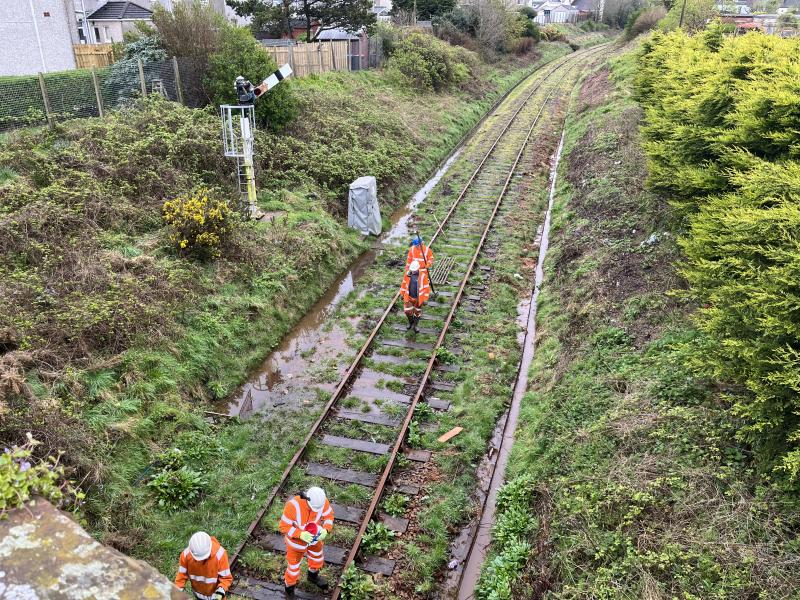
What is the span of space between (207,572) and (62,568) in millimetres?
2874

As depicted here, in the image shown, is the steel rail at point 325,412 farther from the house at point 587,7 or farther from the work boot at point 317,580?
the house at point 587,7

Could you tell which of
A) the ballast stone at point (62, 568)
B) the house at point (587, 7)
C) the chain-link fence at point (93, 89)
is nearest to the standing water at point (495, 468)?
the ballast stone at point (62, 568)

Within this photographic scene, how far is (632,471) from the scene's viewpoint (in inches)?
269

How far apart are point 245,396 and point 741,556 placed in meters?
8.15

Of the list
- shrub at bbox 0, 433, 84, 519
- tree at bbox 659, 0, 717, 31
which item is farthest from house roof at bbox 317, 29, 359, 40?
shrub at bbox 0, 433, 84, 519

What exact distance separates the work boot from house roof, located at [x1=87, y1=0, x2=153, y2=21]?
105 ft

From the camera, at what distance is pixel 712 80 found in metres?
11.6

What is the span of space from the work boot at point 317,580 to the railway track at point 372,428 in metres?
0.09

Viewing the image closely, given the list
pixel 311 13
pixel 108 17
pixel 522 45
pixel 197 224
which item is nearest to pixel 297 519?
pixel 197 224

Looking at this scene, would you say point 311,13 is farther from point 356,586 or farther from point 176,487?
point 356,586

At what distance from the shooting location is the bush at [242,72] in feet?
55.5

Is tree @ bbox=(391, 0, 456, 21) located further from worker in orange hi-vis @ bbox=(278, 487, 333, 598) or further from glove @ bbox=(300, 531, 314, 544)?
glove @ bbox=(300, 531, 314, 544)

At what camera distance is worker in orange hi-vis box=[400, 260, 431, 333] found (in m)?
11.7

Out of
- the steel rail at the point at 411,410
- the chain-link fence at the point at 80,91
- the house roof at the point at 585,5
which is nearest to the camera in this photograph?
the steel rail at the point at 411,410
